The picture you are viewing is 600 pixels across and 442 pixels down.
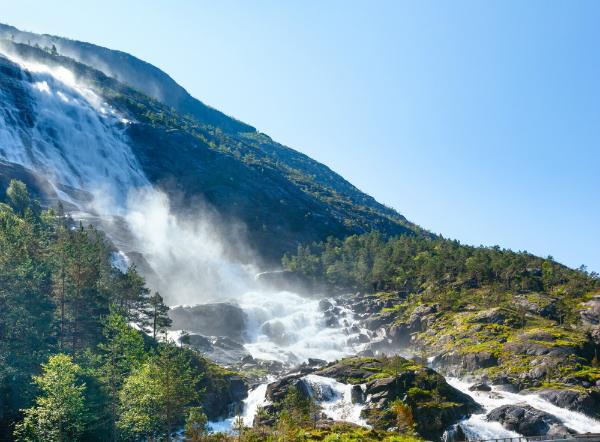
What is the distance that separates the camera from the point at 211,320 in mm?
125375

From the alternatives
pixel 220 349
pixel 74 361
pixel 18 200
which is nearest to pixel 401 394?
pixel 74 361

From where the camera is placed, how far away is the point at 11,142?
607ft

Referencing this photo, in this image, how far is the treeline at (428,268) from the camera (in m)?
121

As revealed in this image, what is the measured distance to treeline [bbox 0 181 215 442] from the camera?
45.5m

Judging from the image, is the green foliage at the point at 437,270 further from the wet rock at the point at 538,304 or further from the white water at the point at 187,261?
the white water at the point at 187,261

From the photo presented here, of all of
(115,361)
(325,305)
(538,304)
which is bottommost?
(115,361)

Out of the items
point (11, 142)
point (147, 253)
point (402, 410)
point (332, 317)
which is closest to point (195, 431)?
point (402, 410)

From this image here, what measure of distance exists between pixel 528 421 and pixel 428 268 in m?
70.5

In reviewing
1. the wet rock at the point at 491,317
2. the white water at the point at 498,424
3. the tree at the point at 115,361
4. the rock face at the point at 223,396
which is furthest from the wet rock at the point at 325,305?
the tree at the point at 115,361

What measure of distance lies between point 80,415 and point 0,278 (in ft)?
70.5

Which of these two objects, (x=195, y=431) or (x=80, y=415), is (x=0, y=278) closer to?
(x=80, y=415)

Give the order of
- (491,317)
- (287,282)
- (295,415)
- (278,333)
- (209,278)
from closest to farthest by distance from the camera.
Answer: (295,415), (491,317), (278,333), (287,282), (209,278)

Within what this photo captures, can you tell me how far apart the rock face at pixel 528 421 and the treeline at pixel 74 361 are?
37331mm

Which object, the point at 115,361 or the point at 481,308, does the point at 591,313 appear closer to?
the point at 481,308
